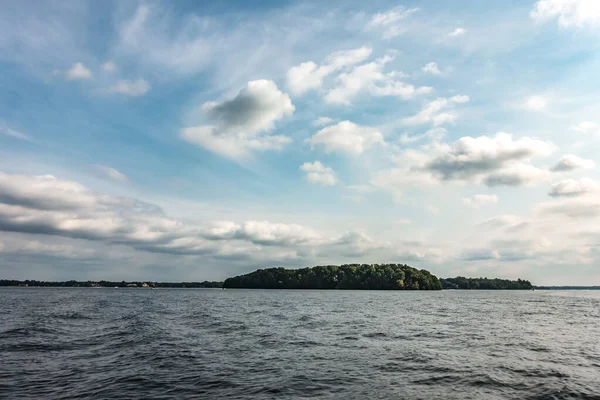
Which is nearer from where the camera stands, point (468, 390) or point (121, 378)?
point (468, 390)

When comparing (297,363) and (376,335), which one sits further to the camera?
(376,335)

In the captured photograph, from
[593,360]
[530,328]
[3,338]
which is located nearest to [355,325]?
[530,328]

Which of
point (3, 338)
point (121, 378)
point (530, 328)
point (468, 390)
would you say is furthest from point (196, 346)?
point (530, 328)

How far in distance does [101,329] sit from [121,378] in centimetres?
2684

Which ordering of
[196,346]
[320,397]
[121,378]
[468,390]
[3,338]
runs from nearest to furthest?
[320,397] < [468,390] < [121,378] < [196,346] < [3,338]

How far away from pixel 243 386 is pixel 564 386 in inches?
701

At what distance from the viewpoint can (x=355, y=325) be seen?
1933 inches

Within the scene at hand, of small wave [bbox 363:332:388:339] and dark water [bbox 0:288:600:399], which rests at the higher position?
small wave [bbox 363:332:388:339]

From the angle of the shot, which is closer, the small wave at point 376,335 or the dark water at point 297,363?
the dark water at point 297,363

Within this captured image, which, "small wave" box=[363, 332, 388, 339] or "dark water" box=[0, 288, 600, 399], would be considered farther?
"small wave" box=[363, 332, 388, 339]

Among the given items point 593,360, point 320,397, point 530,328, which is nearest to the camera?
point 320,397

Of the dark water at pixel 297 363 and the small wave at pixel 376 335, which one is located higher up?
the small wave at pixel 376 335

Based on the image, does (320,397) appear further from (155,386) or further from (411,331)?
(411,331)

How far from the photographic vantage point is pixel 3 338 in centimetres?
3731
